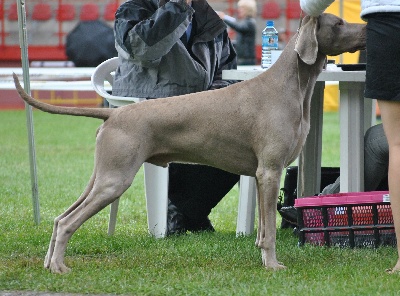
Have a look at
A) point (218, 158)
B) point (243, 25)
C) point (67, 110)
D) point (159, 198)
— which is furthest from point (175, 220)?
point (243, 25)

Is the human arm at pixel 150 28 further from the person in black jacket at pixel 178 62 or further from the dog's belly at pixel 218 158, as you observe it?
the dog's belly at pixel 218 158

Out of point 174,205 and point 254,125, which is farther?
point 174,205

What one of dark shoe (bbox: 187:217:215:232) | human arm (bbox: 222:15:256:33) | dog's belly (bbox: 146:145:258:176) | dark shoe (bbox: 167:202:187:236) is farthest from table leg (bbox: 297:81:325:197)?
human arm (bbox: 222:15:256:33)

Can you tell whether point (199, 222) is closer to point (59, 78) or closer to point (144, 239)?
point (144, 239)

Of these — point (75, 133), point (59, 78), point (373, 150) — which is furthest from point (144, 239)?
point (59, 78)

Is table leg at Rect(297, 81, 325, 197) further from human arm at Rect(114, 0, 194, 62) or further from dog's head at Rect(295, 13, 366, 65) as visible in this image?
dog's head at Rect(295, 13, 366, 65)

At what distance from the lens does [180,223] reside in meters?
6.01

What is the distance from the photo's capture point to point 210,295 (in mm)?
3949

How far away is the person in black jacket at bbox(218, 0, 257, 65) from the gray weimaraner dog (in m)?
12.9

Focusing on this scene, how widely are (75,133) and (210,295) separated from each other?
1087 centimetres

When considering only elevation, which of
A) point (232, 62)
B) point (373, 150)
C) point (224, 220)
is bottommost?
point (224, 220)

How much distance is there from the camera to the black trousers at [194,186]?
6.00m

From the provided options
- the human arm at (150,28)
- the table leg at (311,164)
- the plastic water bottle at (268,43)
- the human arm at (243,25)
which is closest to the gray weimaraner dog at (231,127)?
the human arm at (150,28)

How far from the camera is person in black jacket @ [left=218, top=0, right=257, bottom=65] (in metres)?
17.5
